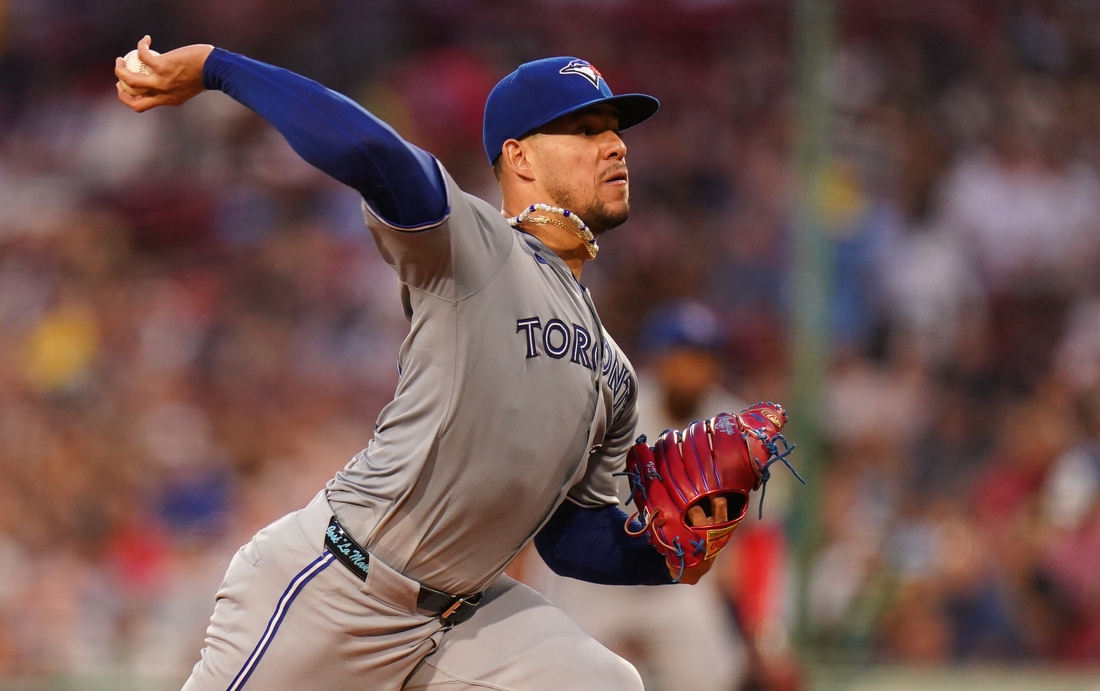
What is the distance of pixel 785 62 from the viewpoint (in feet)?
25.3

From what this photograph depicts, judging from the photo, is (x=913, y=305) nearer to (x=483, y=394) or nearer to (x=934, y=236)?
(x=934, y=236)

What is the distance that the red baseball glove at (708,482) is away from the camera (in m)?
2.59

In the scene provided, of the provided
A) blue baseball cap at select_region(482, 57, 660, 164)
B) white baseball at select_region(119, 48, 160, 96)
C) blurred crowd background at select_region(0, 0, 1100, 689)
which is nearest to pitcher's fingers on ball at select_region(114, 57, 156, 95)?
white baseball at select_region(119, 48, 160, 96)

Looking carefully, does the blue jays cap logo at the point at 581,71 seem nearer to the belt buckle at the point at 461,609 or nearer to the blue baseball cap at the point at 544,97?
the blue baseball cap at the point at 544,97

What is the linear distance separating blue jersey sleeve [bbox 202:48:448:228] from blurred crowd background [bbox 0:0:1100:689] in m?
3.30

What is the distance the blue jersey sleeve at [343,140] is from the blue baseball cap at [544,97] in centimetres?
52

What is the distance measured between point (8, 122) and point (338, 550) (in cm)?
797

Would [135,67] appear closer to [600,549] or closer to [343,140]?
[343,140]

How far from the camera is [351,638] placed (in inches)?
94.6

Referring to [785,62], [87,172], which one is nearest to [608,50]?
[785,62]

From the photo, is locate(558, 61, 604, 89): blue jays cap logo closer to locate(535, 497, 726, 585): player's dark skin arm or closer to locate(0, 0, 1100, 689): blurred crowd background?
locate(535, 497, 726, 585): player's dark skin arm

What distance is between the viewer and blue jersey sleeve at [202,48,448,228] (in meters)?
2.09

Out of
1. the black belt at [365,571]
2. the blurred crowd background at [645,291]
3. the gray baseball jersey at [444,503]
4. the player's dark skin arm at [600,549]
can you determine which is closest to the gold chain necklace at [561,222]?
the gray baseball jersey at [444,503]

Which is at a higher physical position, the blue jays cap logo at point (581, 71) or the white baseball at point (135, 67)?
the white baseball at point (135, 67)
